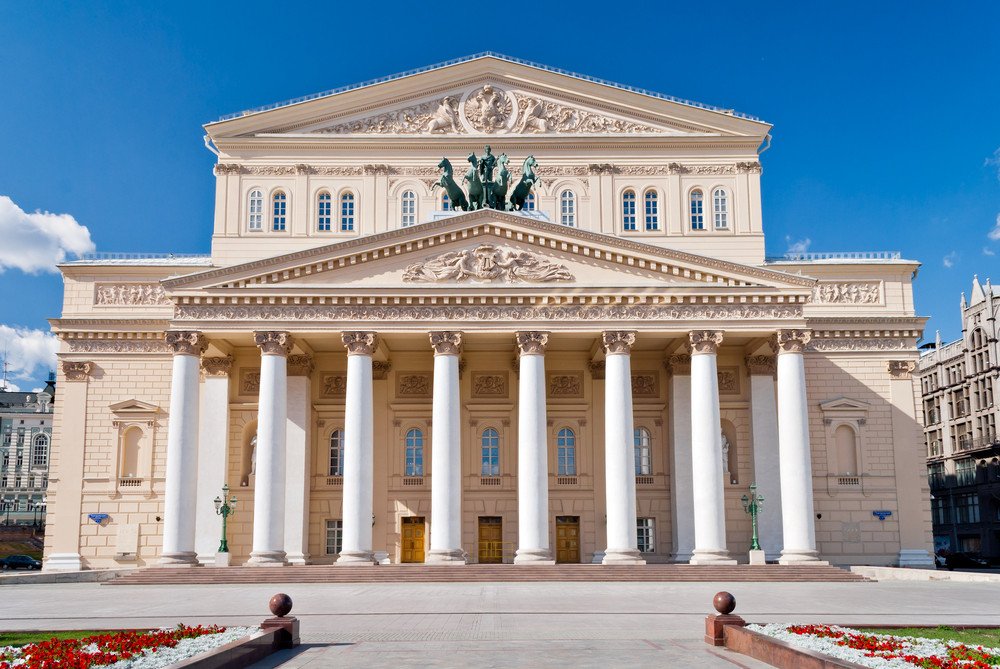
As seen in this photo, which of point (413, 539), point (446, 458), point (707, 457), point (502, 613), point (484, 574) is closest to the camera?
point (502, 613)

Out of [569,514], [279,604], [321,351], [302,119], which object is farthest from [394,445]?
[279,604]

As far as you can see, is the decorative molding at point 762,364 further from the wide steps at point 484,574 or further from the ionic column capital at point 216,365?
the ionic column capital at point 216,365

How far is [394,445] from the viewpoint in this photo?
4766 cm

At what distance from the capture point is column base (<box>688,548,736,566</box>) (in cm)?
3970

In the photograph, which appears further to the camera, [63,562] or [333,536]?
[333,536]

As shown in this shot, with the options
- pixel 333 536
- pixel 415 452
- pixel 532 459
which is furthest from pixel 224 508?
pixel 532 459

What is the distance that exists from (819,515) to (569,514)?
444 inches

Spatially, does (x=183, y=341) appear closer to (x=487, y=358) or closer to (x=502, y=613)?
(x=487, y=358)

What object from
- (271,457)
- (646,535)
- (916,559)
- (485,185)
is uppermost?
(485,185)

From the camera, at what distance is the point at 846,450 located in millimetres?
47969

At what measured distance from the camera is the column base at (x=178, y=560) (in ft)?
130

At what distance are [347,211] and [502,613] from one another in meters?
29.9

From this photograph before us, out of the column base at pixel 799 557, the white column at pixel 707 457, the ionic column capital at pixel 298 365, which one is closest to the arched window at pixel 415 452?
the ionic column capital at pixel 298 365

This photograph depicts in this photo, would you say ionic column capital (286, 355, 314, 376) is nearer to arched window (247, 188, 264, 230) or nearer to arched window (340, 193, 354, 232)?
arched window (340, 193, 354, 232)
